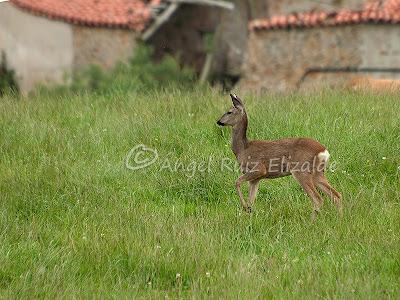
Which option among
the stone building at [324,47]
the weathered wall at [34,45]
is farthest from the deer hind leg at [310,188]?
the weathered wall at [34,45]

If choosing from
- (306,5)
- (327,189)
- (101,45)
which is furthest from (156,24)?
(327,189)

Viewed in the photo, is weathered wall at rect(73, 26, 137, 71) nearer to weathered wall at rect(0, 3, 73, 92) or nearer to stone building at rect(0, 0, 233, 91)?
stone building at rect(0, 0, 233, 91)

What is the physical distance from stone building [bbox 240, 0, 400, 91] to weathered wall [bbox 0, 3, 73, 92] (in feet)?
19.3

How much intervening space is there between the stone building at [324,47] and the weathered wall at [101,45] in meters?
4.03

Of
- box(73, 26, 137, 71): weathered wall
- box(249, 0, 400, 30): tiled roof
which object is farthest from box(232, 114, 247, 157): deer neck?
box(73, 26, 137, 71): weathered wall

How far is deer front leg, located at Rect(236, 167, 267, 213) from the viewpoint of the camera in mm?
9547

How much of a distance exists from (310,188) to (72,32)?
2168 centimetres

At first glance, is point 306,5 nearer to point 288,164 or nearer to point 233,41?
point 233,41

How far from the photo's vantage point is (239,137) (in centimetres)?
994

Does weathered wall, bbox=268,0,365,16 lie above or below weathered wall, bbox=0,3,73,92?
above

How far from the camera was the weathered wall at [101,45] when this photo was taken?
98.6ft

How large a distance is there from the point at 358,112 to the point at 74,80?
1682 cm

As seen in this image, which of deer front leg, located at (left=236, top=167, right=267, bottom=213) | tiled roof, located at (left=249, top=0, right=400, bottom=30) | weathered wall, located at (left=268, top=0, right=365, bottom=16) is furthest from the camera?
weathered wall, located at (left=268, top=0, right=365, bottom=16)

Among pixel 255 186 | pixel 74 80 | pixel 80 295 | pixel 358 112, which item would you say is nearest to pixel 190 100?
pixel 358 112
